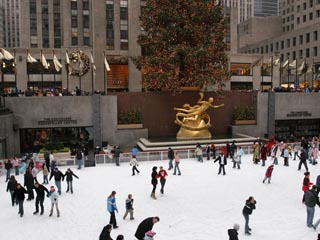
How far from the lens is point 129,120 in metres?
29.2

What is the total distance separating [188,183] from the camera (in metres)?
17.1

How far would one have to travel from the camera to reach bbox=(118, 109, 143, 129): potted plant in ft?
95.6

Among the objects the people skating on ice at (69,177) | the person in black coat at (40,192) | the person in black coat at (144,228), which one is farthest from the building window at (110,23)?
the person in black coat at (144,228)

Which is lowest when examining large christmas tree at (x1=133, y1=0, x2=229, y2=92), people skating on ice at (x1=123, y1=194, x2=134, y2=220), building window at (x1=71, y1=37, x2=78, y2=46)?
people skating on ice at (x1=123, y1=194, x2=134, y2=220)

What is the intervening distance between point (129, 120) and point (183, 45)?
26.8 feet

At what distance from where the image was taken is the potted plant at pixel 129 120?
29125mm

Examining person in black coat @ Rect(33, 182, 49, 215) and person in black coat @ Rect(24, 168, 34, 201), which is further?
person in black coat @ Rect(24, 168, 34, 201)

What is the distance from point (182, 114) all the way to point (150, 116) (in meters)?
3.53

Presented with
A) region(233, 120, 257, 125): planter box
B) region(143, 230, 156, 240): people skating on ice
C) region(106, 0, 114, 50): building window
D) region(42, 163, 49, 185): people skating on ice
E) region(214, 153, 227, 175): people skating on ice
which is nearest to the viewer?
region(143, 230, 156, 240): people skating on ice

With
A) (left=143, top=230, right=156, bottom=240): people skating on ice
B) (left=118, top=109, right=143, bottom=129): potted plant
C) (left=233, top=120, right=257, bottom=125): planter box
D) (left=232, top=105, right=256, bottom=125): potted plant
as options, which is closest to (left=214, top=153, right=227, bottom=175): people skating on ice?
(left=143, top=230, right=156, bottom=240): people skating on ice

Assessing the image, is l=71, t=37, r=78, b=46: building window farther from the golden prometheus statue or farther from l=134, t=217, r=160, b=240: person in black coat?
l=134, t=217, r=160, b=240: person in black coat

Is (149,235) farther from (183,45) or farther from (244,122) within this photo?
(244,122)

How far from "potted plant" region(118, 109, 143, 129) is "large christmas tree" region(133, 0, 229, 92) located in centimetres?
298

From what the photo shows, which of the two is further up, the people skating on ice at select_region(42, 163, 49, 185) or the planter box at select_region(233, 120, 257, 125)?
the planter box at select_region(233, 120, 257, 125)
